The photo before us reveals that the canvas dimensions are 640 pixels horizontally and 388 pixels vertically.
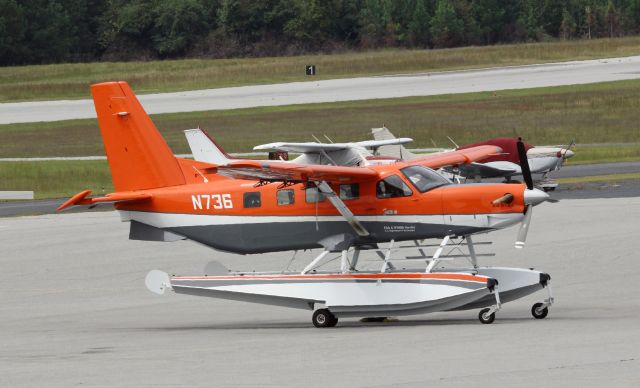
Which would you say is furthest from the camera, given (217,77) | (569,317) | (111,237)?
(217,77)

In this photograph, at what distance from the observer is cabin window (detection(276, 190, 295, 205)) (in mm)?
19328

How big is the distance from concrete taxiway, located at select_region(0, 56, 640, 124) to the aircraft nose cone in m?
57.0

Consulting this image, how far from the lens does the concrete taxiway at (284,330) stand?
42.2 ft

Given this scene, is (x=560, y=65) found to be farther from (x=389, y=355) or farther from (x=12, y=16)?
(x=389, y=355)

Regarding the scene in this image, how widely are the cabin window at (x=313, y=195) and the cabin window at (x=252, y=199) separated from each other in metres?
0.84

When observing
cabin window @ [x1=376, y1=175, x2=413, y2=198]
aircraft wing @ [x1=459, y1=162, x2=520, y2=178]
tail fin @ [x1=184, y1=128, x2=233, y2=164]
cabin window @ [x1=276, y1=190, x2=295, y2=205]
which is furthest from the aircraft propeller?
aircraft wing @ [x1=459, y1=162, x2=520, y2=178]

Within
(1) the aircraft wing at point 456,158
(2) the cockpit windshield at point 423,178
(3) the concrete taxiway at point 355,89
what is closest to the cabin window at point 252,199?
(2) the cockpit windshield at point 423,178

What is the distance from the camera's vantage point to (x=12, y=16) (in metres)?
107

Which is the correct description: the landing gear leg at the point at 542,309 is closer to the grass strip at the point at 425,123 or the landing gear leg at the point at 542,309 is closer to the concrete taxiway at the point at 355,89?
the grass strip at the point at 425,123

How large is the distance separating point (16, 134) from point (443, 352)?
55017 millimetres

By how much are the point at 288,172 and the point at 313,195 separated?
5.99 ft

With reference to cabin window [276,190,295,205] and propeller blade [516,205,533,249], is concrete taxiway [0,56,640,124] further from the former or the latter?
propeller blade [516,205,533,249]

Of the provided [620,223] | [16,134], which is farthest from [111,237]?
[16,134]

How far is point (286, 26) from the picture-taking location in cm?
11150
